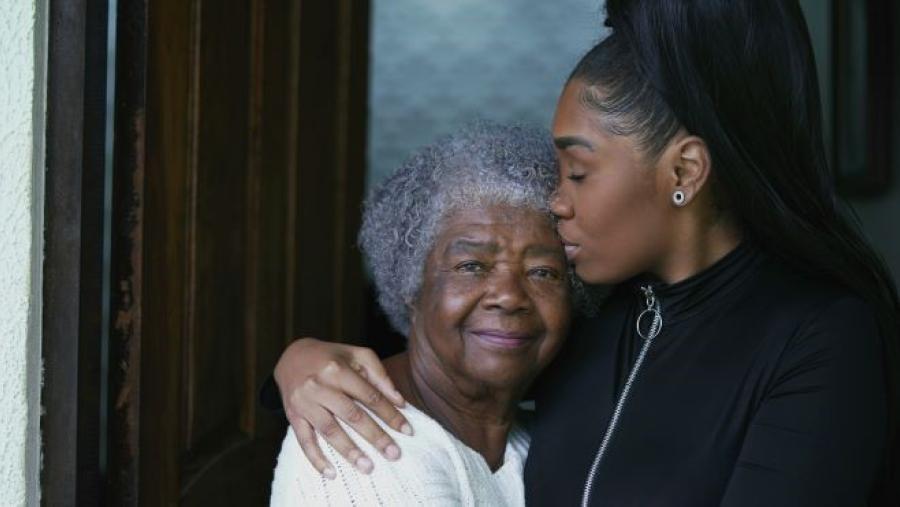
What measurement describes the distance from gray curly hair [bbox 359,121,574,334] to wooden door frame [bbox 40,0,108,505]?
0.63m

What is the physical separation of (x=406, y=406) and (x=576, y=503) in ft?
1.12

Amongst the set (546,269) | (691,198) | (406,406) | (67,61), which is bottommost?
(406,406)

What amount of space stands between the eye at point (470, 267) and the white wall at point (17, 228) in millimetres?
742

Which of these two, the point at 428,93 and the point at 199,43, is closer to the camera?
the point at 199,43

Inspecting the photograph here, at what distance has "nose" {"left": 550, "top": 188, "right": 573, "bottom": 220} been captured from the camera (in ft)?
5.88

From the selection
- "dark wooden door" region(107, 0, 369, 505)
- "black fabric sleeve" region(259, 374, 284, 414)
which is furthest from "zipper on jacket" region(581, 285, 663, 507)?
"dark wooden door" region(107, 0, 369, 505)

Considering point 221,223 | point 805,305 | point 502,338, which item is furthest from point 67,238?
point 805,305

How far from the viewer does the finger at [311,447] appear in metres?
1.77

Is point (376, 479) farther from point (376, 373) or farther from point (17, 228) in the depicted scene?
point (17, 228)

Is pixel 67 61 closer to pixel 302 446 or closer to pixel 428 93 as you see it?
pixel 302 446

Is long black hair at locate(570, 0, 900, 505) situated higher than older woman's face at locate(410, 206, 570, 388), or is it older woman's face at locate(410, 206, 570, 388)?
long black hair at locate(570, 0, 900, 505)

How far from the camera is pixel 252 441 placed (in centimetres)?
223

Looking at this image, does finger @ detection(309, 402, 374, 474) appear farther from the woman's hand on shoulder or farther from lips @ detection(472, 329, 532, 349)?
lips @ detection(472, 329, 532, 349)

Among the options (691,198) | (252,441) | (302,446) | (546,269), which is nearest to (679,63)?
(691,198)
